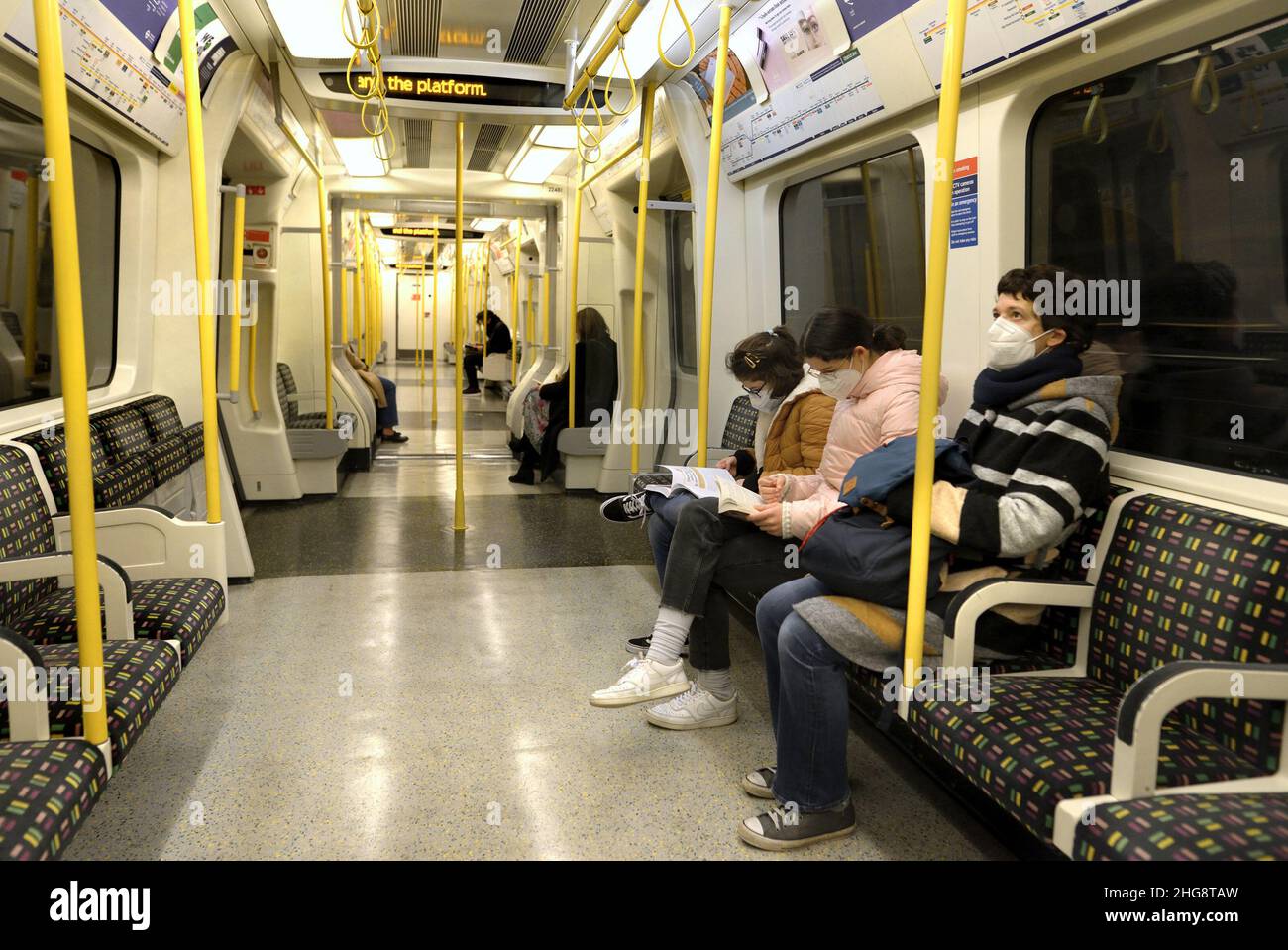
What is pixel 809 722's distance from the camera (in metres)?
2.59

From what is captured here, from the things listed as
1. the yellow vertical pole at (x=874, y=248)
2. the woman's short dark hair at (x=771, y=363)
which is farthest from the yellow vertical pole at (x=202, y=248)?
the yellow vertical pole at (x=874, y=248)

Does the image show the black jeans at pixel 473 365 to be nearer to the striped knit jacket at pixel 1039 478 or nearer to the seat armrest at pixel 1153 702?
the striped knit jacket at pixel 1039 478

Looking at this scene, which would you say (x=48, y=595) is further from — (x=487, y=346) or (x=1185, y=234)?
(x=487, y=346)

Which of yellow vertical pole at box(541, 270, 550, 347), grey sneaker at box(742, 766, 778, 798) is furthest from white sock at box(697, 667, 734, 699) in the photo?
yellow vertical pole at box(541, 270, 550, 347)

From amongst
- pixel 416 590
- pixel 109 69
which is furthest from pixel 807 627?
pixel 109 69

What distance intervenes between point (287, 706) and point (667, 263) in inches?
202

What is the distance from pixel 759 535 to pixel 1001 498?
3.65 ft

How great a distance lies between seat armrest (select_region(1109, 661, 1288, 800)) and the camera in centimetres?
179

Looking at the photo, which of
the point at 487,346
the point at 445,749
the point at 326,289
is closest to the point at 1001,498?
the point at 445,749

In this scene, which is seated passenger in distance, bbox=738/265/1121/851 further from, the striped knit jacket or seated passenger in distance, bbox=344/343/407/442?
seated passenger in distance, bbox=344/343/407/442

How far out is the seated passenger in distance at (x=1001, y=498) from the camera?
2.42 metres

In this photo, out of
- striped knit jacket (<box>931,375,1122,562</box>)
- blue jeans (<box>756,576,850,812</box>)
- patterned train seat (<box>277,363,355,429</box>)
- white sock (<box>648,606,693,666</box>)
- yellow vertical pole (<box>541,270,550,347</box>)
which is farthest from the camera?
yellow vertical pole (<box>541,270,550,347</box>)
